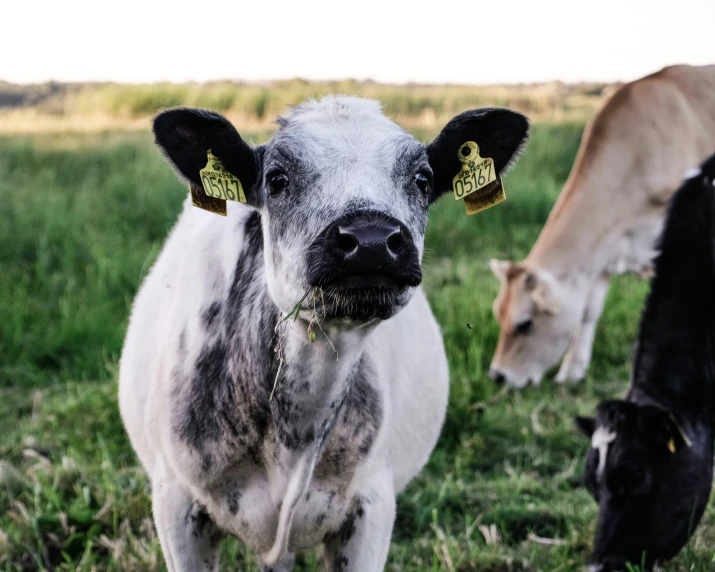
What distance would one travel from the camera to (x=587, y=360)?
6996mm

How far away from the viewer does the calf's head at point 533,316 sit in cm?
698

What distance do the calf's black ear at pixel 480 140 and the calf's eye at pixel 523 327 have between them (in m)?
4.26

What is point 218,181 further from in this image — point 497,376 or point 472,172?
point 497,376

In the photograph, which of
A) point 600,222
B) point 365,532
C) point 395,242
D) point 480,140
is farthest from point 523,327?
point 395,242

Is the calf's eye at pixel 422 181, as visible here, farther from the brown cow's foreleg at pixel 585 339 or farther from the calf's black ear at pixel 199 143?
the brown cow's foreleg at pixel 585 339

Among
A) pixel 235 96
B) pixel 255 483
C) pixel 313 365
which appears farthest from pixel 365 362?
pixel 235 96

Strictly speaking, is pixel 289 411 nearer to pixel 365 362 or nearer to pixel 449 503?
pixel 365 362

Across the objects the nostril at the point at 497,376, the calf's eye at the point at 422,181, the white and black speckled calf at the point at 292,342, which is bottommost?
the nostril at the point at 497,376

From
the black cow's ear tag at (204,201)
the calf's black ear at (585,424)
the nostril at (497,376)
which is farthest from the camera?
the nostril at (497,376)

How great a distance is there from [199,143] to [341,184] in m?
0.50

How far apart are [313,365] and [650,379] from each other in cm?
193

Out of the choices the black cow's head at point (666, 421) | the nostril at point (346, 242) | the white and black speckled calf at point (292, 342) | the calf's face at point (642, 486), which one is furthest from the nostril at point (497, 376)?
the nostril at point (346, 242)

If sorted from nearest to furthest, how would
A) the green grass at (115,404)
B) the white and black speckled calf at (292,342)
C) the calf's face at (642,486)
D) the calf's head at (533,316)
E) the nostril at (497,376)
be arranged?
the white and black speckled calf at (292,342) → the calf's face at (642,486) → the green grass at (115,404) → the nostril at (497,376) → the calf's head at (533,316)

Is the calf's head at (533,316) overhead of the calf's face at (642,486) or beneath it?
beneath
